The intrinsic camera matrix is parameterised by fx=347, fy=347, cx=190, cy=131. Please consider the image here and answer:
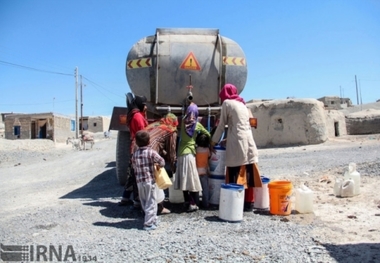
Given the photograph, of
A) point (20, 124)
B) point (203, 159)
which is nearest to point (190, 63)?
point (203, 159)

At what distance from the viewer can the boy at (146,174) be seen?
3.96 metres

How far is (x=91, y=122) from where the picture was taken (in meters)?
46.4

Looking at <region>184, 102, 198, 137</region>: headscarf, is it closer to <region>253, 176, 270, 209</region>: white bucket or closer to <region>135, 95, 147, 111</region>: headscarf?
<region>135, 95, 147, 111</region>: headscarf

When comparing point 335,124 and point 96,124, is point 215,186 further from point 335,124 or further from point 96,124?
point 96,124


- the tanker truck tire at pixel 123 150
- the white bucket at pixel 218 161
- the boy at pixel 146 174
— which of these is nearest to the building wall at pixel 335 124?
the tanker truck tire at pixel 123 150

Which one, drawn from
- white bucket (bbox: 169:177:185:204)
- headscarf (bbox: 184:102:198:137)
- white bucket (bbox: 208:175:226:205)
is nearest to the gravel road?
white bucket (bbox: 208:175:226:205)

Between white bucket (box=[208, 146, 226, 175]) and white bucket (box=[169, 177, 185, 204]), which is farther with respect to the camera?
white bucket (box=[169, 177, 185, 204])

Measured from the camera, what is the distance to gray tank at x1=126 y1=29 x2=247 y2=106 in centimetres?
553

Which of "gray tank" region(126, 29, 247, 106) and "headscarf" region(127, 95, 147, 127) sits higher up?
"gray tank" region(126, 29, 247, 106)

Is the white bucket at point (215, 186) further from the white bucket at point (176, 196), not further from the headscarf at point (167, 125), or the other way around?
the headscarf at point (167, 125)

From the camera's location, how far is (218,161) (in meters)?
4.72

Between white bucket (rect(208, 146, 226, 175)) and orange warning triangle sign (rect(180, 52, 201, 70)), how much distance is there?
1.50m

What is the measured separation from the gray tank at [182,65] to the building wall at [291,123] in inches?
418

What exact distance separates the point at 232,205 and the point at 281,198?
0.69 metres
